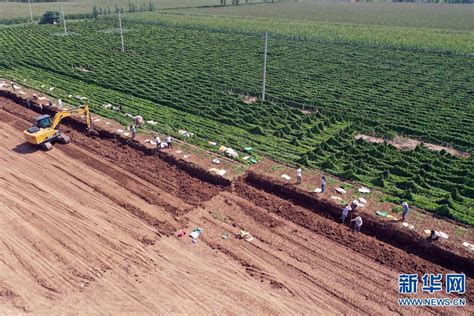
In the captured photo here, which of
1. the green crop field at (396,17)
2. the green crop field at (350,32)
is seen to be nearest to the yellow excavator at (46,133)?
the green crop field at (350,32)

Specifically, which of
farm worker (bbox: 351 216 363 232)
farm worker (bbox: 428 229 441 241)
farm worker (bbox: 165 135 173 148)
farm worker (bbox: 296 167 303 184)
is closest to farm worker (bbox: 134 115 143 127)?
farm worker (bbox: 165 135 173 148)

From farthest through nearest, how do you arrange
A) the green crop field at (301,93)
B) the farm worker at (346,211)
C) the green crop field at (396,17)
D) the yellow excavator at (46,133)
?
the green crop field at (396,17)
the yellow excavator at (46,133)
the green crop field at (301,93)
the farm worker at (346,211)

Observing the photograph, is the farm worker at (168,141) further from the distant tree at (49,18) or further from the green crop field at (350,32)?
the distant tree at (49,18)

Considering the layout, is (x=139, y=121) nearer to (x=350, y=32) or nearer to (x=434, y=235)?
(x=434, y=235)

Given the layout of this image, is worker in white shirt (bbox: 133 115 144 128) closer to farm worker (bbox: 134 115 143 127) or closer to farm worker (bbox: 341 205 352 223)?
farm worker (bbox: 134 115 143 127)

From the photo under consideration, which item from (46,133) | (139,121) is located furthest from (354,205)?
(46,133)

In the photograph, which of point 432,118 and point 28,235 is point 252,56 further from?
point 28,235

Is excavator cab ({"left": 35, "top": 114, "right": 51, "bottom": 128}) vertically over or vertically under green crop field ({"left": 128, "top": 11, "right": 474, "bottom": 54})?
under
